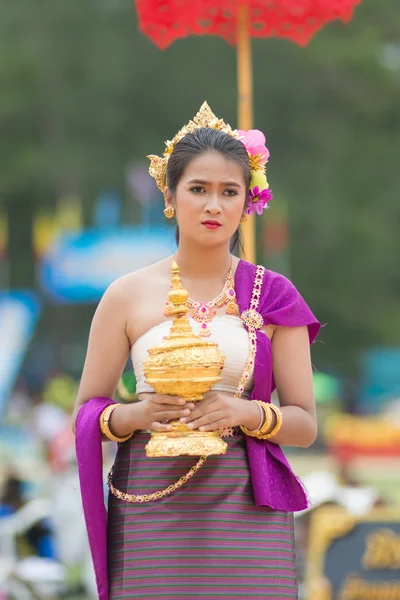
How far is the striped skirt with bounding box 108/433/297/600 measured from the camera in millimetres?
3195

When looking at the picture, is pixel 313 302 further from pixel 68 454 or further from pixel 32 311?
pixel 68 454

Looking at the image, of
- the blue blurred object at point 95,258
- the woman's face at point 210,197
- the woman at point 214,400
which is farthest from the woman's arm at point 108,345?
the blue blurred object at point 95,258

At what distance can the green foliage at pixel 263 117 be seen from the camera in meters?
35.0

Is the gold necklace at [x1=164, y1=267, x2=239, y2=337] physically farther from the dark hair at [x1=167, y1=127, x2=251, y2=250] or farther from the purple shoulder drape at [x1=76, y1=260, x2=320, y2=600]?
the dark hair at [x1=167, y1=127, x2=251, y2=250]

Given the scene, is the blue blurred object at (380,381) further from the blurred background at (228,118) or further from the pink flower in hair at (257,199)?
the pink flower in hair at (257,199)

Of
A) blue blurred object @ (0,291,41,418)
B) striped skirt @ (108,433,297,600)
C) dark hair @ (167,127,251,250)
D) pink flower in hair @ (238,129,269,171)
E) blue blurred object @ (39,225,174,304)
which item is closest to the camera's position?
striped skirt @ (108,433,297,600)

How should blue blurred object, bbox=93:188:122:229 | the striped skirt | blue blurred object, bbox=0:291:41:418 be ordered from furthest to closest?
blue blurred object, bbox=93:188:122:229 → blue blurred object, bbox=0:291:41:418 → the striped skirt

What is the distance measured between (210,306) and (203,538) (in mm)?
558

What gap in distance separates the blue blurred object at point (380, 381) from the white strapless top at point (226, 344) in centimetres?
2752

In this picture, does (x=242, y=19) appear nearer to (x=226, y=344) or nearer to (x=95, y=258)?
(x=226, y=344)

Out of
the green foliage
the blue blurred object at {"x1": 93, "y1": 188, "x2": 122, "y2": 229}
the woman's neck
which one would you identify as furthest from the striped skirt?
the green foliage

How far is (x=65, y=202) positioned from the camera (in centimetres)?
3450

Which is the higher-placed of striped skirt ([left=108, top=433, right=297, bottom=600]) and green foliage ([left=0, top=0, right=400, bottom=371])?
green foliage ([left=0, top=0, right=400, bottom=371])

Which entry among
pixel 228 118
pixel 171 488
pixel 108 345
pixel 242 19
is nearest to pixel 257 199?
pixel 108 345
